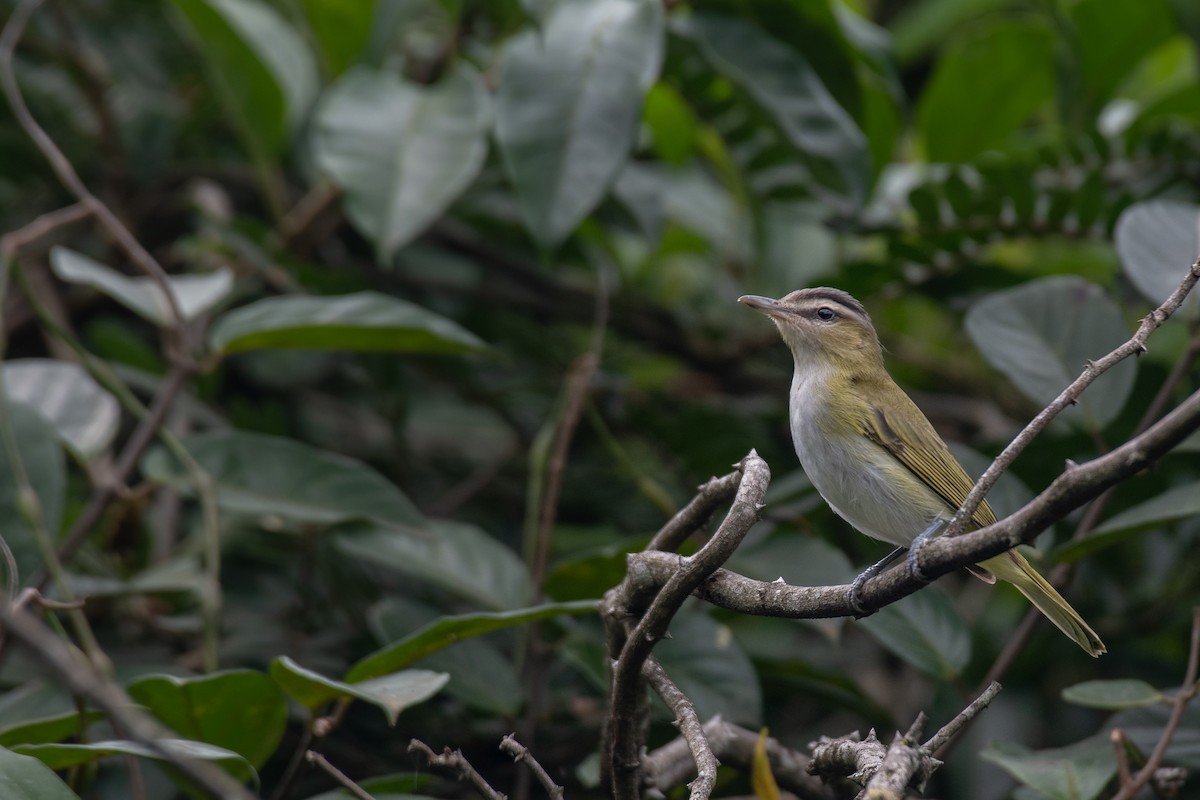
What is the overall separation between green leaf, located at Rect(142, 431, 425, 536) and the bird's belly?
1.00 m

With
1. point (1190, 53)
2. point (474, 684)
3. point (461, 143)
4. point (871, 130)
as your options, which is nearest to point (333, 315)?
point (461, 143)

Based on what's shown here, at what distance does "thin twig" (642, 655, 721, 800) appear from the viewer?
5.23 ft

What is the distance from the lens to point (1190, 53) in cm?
506

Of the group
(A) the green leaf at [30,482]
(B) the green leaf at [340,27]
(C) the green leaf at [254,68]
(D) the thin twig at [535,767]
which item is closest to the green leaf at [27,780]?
(D) the thin twig at [535,767]

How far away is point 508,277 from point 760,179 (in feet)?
3.40

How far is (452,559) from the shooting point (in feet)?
9.53

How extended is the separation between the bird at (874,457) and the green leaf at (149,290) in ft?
4.78

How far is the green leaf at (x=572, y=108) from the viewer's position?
118 inches

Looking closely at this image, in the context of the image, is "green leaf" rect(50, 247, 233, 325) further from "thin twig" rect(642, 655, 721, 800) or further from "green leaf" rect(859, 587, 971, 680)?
"green leaf" rect(859, 587, 971, 680)

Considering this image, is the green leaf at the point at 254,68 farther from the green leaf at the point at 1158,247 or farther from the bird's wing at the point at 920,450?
the green leaf at the point at 1158,247

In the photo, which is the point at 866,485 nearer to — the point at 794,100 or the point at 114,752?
the point at 794,100

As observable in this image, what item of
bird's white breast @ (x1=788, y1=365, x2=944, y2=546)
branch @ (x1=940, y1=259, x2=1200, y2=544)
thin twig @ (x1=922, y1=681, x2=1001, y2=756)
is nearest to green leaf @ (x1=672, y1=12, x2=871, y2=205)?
bird's white breast @ (x1=788, y1=365, x2=944, y2=546)

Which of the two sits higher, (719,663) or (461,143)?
(461,143)

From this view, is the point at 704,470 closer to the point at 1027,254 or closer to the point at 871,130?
the point at 871,130
